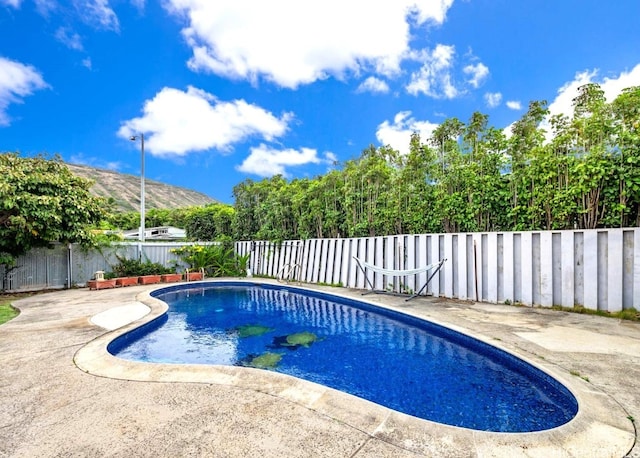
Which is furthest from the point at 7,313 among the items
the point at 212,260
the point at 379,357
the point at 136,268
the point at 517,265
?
the point at 517,265

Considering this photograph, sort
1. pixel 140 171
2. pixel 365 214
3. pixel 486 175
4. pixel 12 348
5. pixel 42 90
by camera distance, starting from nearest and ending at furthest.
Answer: pixel 12 348 < pixel 486 175 < pixel 365 214 < pixel 140 171 < pixel 42 90

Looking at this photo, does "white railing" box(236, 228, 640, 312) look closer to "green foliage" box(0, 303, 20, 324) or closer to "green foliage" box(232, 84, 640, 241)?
"green foliage" box(232, 84, 640, 241)

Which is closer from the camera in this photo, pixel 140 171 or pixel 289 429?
pixel 289 429

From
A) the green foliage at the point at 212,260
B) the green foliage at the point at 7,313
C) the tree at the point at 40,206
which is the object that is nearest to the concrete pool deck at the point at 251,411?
the green foliage at the point at 7,313

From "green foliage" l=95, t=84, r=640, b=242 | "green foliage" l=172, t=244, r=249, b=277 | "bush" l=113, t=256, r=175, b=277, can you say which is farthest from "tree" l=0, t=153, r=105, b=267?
"green foliage" l=95, t=84, r=640, b=242

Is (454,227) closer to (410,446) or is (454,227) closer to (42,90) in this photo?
(410,446)

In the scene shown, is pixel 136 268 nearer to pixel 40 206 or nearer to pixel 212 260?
pixel 212 260

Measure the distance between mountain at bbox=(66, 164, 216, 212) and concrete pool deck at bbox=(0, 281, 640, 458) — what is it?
43.7 meters

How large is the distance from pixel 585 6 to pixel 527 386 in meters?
7.89

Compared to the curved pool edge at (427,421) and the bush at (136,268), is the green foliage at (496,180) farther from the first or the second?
the bush at (136,268)

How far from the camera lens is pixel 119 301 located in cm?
656

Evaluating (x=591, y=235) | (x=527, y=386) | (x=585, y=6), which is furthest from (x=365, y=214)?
(x=585, y=6)

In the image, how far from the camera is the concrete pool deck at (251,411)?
174 centimetres

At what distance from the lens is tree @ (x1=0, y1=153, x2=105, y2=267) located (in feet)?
23.3
